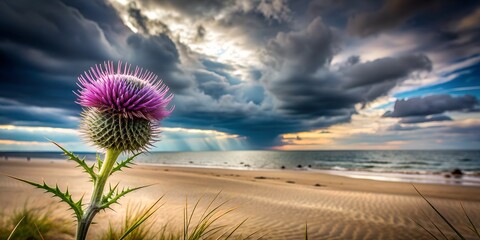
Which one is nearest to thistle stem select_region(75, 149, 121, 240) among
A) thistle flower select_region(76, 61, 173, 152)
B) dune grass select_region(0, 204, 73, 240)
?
thistle flower select_region(76, 61, 173, 152)

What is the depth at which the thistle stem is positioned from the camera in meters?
2.56

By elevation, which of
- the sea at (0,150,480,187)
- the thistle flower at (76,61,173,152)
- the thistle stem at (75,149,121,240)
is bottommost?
the sea at (0,150,480,187)

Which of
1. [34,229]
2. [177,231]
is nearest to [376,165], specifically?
[177,231]

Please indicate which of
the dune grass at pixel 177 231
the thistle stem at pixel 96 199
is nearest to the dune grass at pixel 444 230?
the dune grass at pixel 177 231

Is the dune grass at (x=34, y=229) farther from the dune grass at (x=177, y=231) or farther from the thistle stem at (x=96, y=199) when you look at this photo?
the thistle stem at (x=96, y=199)

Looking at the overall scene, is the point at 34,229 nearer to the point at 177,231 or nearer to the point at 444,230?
the point at 177,231

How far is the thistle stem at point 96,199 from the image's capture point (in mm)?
2557

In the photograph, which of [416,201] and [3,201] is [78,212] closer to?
[3,201]

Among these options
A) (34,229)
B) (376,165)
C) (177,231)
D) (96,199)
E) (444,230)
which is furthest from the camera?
(376,165)

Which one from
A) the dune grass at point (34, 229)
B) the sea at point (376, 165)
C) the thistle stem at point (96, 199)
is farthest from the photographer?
the sea at point (376, 165)

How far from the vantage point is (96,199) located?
2744 millimetres

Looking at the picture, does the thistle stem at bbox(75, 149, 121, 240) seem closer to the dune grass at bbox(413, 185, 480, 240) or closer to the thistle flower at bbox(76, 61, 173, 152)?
the thistle flower at bbox(76, 61, 173, 152)

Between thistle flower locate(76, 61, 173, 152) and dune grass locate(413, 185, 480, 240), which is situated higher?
thistle flower locate(76, 61, 173, 152)

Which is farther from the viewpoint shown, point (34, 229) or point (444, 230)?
point (444, 230)
